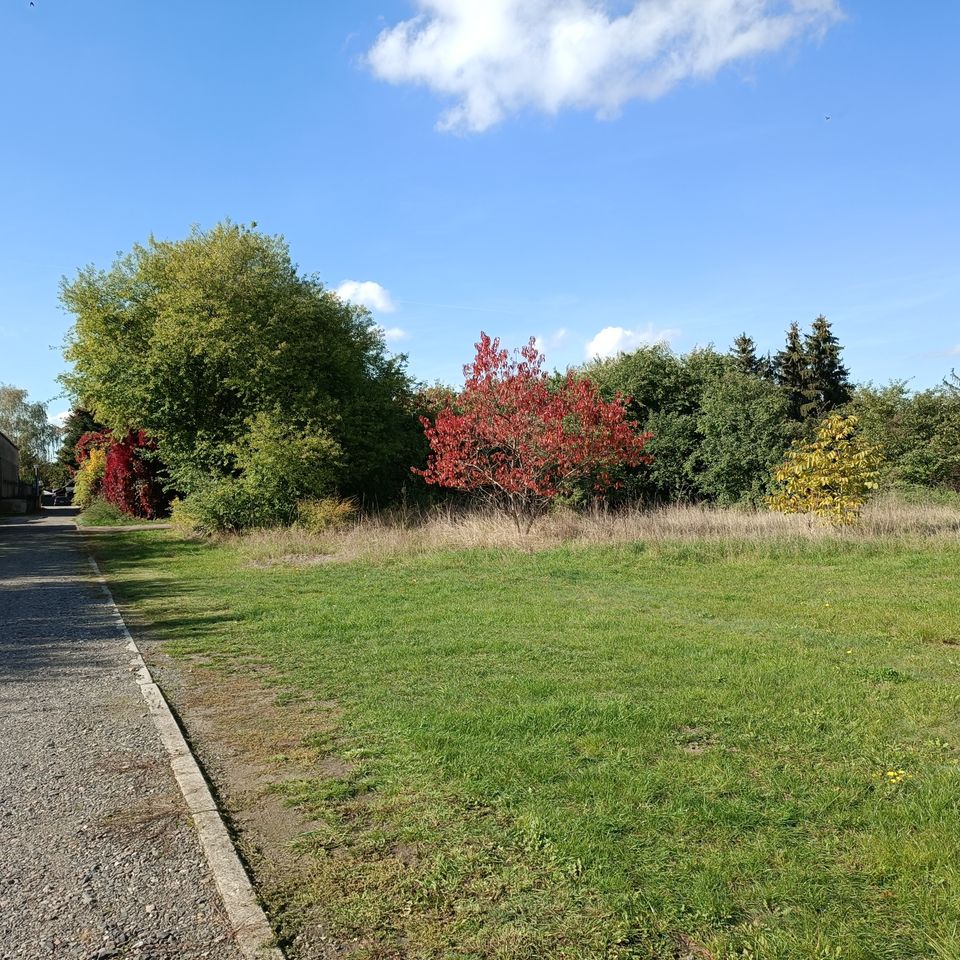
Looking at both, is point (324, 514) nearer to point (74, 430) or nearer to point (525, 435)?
point (525, 435)

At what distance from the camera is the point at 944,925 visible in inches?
110

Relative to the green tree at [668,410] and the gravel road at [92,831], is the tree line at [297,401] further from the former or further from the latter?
the gravel road at [92,831]

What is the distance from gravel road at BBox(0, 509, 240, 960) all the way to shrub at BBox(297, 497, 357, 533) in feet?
39.8

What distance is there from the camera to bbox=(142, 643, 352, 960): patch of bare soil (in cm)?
306

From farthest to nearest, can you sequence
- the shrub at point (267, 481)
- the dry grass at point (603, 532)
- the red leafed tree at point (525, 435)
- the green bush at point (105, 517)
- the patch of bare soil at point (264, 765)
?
the green bush at point (105, 517), the shrub at point (267, 481), the red leafed tree at point (525, 435), the dry grass at point (603, 532), the patch of bare soil at point (264, 765)

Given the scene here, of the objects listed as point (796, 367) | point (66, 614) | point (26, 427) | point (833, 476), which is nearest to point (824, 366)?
point (796, 367)

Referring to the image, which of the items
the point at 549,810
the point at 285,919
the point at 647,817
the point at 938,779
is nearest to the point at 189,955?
the point at 285,919

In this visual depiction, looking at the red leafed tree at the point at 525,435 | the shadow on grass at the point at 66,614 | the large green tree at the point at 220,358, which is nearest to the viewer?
the shadow on grass at the point at 66,614

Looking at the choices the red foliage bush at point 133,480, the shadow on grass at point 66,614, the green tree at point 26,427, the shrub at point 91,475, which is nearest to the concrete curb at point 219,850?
the shadow on grass at point 66,614

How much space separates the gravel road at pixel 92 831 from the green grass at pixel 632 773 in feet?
1.79

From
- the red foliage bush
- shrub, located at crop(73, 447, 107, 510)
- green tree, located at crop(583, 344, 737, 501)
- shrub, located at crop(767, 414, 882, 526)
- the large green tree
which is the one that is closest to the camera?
shrub, located at crop(767, 414, 882, 526)

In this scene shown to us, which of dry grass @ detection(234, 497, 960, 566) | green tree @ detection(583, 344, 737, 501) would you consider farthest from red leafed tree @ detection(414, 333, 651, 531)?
green tree @ detection(583, 344, 737, 501)

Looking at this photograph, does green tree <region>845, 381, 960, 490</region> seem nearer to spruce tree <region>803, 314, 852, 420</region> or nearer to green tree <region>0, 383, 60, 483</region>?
spruce tree <region>803, 314, 852, 420</region>

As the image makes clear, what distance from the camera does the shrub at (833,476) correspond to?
604 inches
